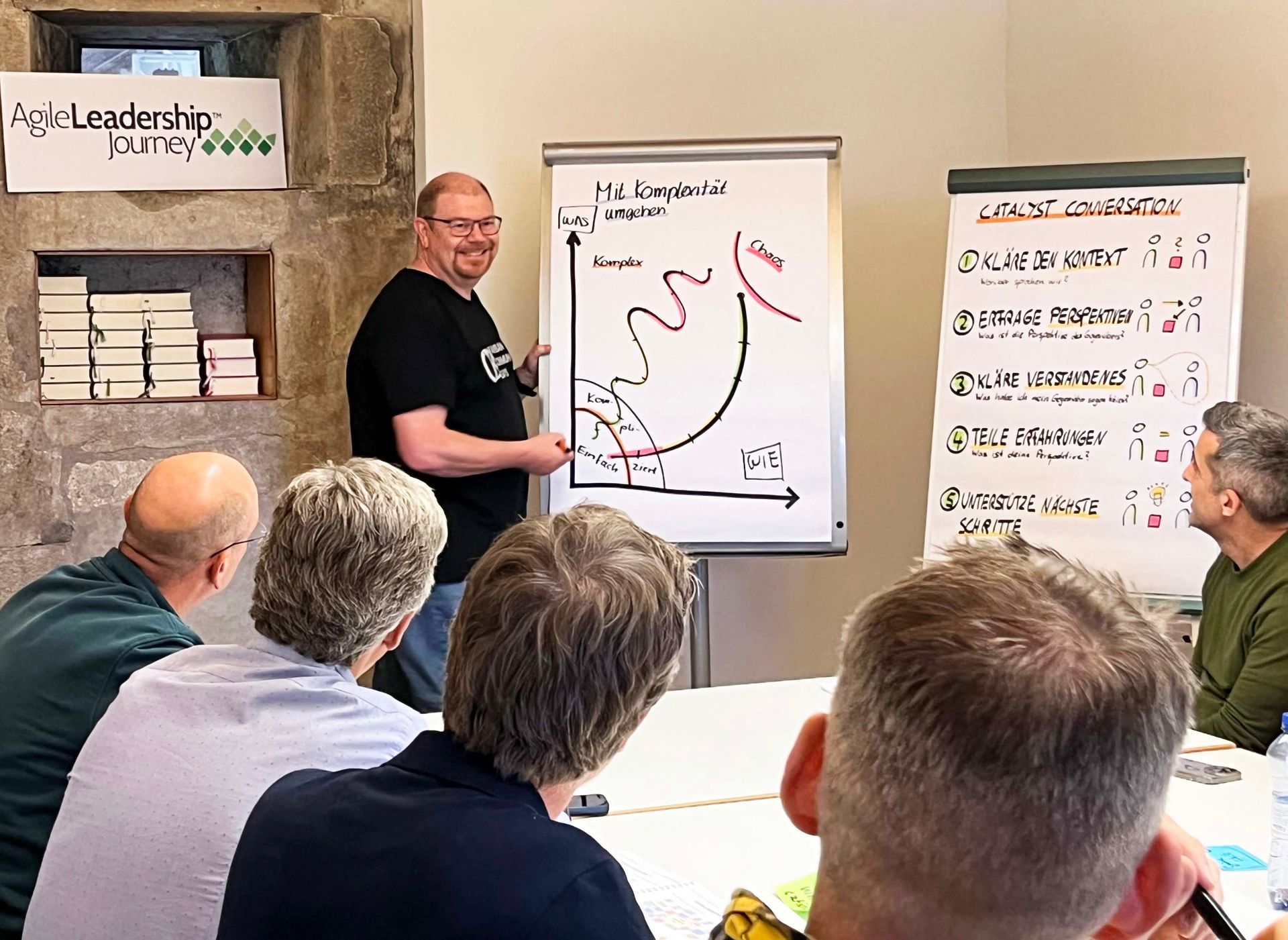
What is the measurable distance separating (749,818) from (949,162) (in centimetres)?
303

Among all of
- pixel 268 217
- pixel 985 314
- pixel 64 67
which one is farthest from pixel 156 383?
pixel 985 314

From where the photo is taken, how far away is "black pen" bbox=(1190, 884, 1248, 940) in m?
0.94

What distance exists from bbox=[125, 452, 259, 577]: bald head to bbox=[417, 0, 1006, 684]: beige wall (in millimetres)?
2054

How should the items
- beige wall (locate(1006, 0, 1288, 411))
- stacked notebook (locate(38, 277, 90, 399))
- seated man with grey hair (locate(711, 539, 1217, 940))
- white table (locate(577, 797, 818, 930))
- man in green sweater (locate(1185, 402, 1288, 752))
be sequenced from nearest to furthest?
seated man with grey hair (locate(711, 539, 1217, 940)), white table (locate(577, 797, 818, 930)), man in green sweater (locate(1185, 402, 1288, 752)), beige wall (locate(1006, 0, 1288, 411)), stacked notebook (locate(38, 277, 90, 399))

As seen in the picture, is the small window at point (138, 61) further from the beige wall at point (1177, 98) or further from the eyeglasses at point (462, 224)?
the beige wall at point (1177, 98)

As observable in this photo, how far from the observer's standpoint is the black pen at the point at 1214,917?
3.09 ft

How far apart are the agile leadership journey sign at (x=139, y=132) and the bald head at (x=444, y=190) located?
75 centimetres

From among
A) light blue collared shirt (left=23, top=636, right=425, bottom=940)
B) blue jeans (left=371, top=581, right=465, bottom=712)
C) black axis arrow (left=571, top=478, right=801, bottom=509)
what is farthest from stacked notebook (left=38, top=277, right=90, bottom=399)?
light blue collared shirt (left=23, top=636, right=425, bottom=940)

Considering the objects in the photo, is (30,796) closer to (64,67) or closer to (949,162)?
(64,67)

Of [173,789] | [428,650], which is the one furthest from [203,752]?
A: [428,650]

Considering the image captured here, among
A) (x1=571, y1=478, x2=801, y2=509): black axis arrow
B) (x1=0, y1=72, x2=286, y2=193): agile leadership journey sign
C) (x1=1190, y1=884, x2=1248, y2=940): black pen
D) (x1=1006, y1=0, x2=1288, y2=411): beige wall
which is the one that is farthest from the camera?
(x1=0, y1=72, x2=286, y2=193): agile leadership journey sign

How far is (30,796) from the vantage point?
173 cm

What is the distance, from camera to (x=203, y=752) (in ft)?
4.77

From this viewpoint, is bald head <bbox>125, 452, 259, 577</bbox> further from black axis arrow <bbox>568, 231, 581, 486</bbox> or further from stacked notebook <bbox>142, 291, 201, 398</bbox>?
stacked notebook <bbox>142, 291, 201, 398</bbox>
